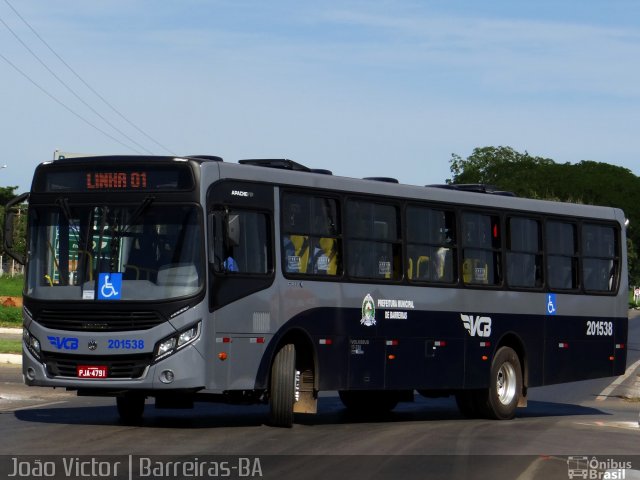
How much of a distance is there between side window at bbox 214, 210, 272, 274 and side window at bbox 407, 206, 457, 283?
3.04 meters

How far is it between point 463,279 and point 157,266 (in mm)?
5960

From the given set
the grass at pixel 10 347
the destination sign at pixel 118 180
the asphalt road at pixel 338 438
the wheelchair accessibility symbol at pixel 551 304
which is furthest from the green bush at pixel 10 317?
the destination sign at pixel 118 180

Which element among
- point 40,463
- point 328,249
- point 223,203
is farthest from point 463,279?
point 40,463

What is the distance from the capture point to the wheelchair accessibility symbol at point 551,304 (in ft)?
72.7

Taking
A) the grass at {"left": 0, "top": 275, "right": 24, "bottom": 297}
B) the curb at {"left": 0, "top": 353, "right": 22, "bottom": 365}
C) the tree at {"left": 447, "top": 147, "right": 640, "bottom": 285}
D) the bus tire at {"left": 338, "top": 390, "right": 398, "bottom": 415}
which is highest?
the tree at {"left": 447, "top": 147, "right": 640, "bottom": 285}

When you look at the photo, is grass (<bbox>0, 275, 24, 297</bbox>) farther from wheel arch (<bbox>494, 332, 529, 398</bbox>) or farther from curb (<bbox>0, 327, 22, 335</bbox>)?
wheel arch (<bbox>494, 332, 529, 398</bbox>)

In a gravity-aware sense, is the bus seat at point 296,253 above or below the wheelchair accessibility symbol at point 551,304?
above

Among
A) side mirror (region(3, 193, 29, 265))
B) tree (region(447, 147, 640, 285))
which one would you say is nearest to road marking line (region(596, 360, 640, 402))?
side mirror (region(3, 193, 29, 265))

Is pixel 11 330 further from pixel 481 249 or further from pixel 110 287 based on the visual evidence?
pixel 110 287

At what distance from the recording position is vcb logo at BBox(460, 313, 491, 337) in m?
20.5

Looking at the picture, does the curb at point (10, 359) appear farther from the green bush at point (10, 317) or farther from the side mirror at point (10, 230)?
the green bush at point (10, 317)

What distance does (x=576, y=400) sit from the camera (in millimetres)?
26766

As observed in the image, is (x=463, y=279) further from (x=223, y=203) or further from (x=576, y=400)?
(x=576, y=400)

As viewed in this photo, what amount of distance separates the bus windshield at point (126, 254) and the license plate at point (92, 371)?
0.77 metres
